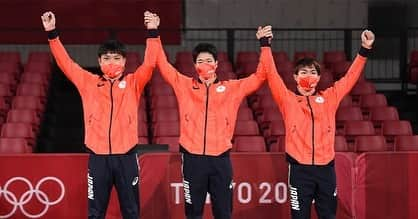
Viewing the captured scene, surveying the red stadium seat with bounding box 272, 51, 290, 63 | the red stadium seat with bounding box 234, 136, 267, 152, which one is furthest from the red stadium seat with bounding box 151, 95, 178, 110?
the red stadium seat with bounding box 272, 51, 290, 63

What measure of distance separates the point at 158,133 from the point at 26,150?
1.70 metres

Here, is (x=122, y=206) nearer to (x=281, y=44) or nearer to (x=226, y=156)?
(x=226, y=156)

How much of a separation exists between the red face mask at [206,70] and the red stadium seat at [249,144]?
2.53m

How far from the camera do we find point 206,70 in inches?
283

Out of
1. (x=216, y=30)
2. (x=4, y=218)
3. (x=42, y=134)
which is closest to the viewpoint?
(x=4, y=218)

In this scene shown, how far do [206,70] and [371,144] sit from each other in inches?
146

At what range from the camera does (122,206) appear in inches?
279

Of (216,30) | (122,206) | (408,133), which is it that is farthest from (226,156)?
(216,30)

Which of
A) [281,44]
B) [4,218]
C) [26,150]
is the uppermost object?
[281,44]

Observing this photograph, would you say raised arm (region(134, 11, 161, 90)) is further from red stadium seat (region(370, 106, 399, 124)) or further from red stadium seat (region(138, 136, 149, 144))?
red stadium seat (region(370, 106, 399, 124))

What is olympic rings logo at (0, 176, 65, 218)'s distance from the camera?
7.99 meters

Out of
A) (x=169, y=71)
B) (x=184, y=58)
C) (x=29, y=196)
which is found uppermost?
(x=184, y=58)

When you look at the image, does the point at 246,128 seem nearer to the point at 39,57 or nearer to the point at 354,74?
the point at 354,74

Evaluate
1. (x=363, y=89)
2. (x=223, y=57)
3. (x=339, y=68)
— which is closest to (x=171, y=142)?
(x=223, y=57)
